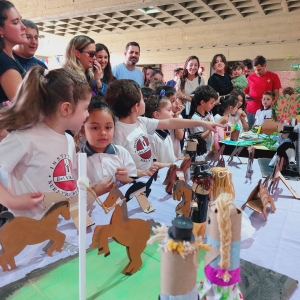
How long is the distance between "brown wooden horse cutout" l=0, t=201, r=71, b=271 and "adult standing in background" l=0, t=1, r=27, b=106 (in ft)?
2.25

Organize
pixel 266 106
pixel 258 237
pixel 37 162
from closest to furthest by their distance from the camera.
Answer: pixel 258 237 → pixel 37 162 → pixel 266 106

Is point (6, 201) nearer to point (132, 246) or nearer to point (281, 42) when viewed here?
point (132, 246)

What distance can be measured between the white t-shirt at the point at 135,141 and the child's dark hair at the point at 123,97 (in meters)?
0.06

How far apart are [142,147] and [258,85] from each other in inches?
111

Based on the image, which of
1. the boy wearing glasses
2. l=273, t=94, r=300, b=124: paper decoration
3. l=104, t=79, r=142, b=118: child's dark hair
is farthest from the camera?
the boy wearing glasses

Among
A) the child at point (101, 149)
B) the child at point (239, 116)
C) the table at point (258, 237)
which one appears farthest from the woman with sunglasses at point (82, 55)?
the child at point (239, 116)

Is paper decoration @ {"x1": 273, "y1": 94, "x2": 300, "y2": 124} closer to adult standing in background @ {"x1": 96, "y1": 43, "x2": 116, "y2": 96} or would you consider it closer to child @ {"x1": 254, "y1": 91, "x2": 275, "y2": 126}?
adult standing in background @ {"x1": 96, "y1": 43, "x2": 116, "y2": 96}

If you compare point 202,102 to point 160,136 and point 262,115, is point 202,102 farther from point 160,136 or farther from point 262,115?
point 262,115

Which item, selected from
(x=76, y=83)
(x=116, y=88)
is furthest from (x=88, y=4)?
(x=76, y=83)

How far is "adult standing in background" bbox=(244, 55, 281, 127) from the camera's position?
368 centimetres

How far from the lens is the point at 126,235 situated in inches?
24.3

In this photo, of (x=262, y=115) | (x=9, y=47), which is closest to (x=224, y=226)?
(x=9, y=47)

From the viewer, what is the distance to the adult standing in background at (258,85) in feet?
12.1

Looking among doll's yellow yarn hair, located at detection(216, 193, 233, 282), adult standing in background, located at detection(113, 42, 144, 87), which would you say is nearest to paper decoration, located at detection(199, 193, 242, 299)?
doll's yellow yarn hair, located at detection(216, 193, 233, 282)
